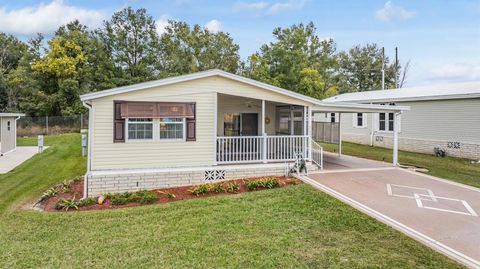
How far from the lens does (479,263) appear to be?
4.67m

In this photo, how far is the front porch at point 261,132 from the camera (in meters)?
10.6

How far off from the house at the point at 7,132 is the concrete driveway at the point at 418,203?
15336 millimetres

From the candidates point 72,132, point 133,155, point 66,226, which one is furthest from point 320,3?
point 72,132

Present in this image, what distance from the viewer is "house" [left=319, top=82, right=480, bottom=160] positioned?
14888 millimetres

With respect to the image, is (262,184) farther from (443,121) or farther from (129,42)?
(129,42)

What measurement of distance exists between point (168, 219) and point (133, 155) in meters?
2.96

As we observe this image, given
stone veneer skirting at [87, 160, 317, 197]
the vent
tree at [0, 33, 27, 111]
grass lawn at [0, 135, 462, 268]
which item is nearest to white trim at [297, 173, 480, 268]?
grass lawn at [0, 135, 462, 268]

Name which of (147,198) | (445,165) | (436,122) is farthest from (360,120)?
(147,198)

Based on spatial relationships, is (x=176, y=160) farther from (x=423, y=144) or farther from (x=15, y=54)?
(x=15, y=54)

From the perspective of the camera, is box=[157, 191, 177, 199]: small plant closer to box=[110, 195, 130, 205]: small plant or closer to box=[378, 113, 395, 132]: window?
box=[110, 195, 130, 205]: small plant

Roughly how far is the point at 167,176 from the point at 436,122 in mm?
14473

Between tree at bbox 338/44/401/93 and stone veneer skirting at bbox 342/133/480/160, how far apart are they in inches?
905

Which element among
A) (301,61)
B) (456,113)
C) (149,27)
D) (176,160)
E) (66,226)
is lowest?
(66,226)

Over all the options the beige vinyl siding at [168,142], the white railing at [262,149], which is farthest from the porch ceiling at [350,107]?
the beige vinyl siding at [168,142]
